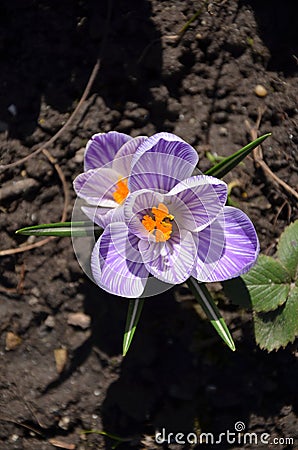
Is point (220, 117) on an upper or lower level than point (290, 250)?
upper

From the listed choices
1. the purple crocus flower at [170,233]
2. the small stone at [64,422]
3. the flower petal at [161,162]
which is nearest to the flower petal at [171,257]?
the purple crocus flower at [170,233]

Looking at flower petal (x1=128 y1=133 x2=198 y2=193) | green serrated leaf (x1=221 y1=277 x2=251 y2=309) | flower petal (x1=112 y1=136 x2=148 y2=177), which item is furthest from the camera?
green serrated leaf (x1=221 y1=277 x2=251 y2=309)

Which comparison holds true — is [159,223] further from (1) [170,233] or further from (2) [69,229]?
(2) [69,229]

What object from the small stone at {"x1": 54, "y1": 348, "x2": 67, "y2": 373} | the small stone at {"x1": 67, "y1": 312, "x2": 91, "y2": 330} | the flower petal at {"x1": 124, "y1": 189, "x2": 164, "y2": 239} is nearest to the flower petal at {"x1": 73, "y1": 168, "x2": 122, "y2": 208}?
the flower petal at {"x1": 124, "y1": 189, "x2": 164, "y2": 239}

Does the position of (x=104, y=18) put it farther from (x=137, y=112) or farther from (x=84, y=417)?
(x=84, y=417)

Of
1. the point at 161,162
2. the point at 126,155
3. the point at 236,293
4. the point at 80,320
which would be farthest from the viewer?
the point at 80,320

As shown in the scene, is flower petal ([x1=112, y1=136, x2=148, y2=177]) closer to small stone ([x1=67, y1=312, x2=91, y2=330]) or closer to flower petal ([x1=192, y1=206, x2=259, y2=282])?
flower petal ([x1=192, y1=206, x2=259, y2=282])

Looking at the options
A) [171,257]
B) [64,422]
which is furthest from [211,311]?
[64,422]
